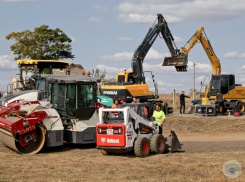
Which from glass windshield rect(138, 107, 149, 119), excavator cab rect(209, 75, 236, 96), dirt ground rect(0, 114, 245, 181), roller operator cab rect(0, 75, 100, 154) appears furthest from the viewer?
excavator cab rect(209, 75, 236, 96)

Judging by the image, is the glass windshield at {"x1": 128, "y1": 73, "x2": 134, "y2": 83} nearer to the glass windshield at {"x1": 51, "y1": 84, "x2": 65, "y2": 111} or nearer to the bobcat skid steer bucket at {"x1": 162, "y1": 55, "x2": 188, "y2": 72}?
the bobcat skid steer bucket at {"x1": 162, "y1": 55, "x2": 188, "y2": 72}

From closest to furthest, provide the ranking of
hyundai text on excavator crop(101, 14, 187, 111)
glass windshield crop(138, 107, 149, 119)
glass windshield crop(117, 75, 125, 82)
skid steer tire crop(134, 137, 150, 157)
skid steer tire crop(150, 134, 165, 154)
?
skid steer tire crop(134, 137, 150, 157) → skid steer tire crop(150, 134, 165, 154) → glass windshield crop(138, 107, 149, 119) → hyundai text on excavator crop(101, 14, 187, 111) → glass windshield crop(117, 75, 125, 82)

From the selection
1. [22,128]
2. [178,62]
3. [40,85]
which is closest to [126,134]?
[22,128]

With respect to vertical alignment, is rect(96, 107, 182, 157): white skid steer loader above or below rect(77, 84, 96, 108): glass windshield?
below

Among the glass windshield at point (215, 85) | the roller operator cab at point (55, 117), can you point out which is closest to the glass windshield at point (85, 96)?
the roller operator cab at point (55, 117)

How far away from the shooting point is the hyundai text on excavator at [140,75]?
81.7 ft

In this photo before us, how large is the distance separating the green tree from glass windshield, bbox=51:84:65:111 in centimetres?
2557

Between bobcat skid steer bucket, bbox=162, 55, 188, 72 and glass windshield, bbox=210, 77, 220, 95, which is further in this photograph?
bobcat skid steer bucket, bbox=162, 55, 188, 72

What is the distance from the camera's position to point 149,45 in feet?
98.2

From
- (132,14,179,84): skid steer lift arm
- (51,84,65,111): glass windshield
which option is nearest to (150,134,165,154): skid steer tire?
(51,84,65,111): glass windshield

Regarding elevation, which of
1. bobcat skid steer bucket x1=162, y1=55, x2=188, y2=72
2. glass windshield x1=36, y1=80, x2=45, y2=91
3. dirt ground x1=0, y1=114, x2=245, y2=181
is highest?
bobcat skid steer bucket x1=162, y1=55, x2=188, y2=72

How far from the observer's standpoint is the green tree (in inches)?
1586

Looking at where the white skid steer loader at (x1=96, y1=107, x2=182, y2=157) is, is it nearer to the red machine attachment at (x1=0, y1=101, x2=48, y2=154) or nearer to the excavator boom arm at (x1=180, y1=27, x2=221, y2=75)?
the red machine attachment at (x1=0, y1=101, x2=48, y2=154)

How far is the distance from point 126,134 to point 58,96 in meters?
4.31
